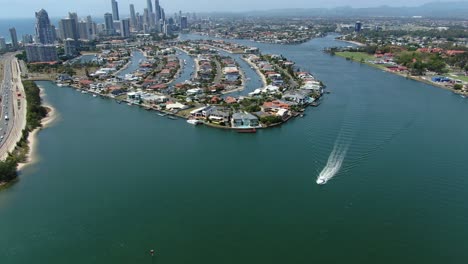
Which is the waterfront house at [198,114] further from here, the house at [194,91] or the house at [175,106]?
the house at [194,91]

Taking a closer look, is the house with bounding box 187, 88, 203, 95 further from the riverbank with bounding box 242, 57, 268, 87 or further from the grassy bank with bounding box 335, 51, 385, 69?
the grassy bank with bounding box 335, 51, 385, 69

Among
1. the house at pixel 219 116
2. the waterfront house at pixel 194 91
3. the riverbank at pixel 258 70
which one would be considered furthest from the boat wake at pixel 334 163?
A: the riverbank at pixel 258 70

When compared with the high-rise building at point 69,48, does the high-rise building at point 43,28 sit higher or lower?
higher

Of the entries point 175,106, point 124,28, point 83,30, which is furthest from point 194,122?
point 124,28

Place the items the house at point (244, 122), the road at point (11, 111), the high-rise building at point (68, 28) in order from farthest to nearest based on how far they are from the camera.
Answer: the high-rise building at point (68, 28)
the house at point (244, 122)
the road at point (11, 111)

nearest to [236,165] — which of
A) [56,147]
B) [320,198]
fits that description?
[320,198]

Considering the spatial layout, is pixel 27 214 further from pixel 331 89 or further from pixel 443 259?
pixel 331 89
